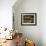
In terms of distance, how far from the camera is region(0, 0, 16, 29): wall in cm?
457

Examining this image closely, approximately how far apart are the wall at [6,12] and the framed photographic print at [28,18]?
1074 millimetres

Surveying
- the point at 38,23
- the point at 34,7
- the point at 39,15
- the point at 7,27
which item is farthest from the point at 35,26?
the point at 7,27

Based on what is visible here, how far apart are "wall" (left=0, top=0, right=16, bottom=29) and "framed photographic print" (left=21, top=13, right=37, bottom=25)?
107cm

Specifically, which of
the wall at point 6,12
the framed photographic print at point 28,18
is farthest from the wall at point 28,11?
the wall at point 6,12

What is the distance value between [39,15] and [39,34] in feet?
3.00

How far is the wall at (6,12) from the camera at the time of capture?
15.0ft

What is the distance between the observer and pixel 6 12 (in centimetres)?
459

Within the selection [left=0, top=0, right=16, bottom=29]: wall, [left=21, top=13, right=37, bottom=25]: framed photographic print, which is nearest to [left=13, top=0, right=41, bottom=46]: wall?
[left=21, top=13, right=37, bottom=25]: framed photographic print

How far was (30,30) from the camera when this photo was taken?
561cm

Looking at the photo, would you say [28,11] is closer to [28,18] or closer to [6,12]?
[28,18]

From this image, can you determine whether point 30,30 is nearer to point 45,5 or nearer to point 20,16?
point 20,16

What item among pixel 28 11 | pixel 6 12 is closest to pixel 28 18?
pixel 28 11

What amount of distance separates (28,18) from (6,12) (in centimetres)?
134

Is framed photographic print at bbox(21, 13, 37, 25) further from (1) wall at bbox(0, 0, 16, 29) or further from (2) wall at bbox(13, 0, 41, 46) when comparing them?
(1) wall at bbox(0, 0, 16, 29)
